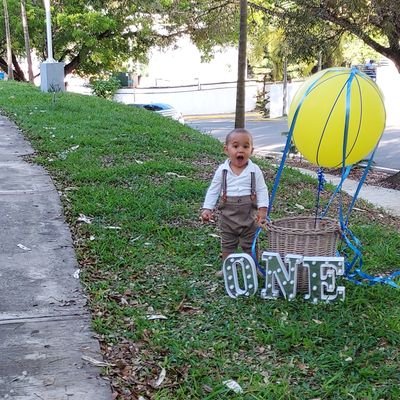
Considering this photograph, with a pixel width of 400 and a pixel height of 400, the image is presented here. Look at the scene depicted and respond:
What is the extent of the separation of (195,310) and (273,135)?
67.0 feet

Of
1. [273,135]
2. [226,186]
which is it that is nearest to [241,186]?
[226,186]

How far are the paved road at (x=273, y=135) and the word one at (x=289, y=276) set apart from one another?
1020 centimetres

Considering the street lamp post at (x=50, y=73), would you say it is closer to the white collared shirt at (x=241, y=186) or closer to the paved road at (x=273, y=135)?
the paved road at (x=273, y=135)

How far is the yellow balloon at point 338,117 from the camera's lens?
142 inches

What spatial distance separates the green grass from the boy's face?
2.81 feet

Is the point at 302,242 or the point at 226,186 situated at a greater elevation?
the point at 226,186

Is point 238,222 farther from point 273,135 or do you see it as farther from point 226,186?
point 273,135

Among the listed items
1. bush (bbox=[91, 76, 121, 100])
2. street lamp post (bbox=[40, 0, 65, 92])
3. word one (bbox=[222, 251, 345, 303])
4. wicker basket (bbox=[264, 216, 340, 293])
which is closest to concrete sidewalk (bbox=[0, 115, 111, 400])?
word one (bbox=[222, 251, 345, 303])

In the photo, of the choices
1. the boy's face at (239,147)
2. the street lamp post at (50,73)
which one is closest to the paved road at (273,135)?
the street lamp post at (50,73)

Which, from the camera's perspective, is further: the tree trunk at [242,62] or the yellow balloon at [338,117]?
the tree trunk at [242,62]

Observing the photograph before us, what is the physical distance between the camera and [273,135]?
23594 millimetres

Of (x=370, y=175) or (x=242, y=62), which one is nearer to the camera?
(x=242, y=62)

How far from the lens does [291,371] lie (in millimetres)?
2945

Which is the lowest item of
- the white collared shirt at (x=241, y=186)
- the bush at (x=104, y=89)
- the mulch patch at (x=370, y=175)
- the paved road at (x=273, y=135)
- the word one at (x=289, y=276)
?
the paved road at (x=273, y=135)
